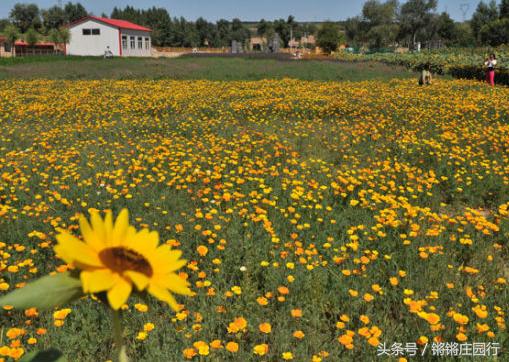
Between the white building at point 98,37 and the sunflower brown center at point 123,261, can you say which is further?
the white building at point 98,37

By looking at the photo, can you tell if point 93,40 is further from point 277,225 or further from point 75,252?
point 75,252

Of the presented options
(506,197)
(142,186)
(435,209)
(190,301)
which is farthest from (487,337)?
(142,186)

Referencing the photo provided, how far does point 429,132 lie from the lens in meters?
9.43

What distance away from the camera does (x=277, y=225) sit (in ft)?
15.8

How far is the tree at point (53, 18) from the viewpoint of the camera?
400ft

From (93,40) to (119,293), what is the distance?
68975 mm

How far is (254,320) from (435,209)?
3520 millimetres

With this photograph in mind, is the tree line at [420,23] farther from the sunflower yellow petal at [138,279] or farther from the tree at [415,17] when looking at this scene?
the sunflower yellow petal at [138,279]

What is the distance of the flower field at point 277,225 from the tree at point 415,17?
9261 cm

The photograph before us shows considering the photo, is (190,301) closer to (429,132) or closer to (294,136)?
(294,136)

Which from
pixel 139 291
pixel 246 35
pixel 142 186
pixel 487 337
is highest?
pixel 246 35

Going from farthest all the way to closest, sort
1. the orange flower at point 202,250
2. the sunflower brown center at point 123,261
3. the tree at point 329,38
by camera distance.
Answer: the tree at point 329,38
the orange flower at point 202,250
the sunflower brown center at point 123,261

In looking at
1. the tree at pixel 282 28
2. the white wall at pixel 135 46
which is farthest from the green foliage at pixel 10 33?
the tree at pixel 282 28

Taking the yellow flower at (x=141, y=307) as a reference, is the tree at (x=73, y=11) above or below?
above
